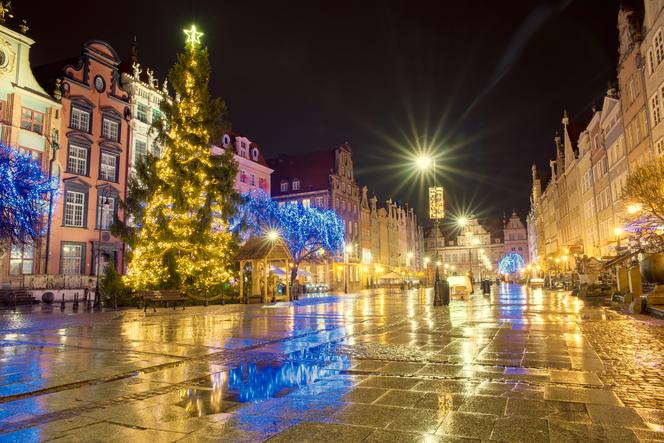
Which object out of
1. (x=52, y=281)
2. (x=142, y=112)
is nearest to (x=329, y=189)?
(x=142, y=112)

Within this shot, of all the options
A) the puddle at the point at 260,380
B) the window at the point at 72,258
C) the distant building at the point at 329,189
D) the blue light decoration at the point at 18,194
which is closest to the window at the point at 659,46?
the puddle at the point at 260,380

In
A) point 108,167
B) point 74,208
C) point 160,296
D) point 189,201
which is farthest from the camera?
point 108,167

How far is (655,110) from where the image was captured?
2819 cm

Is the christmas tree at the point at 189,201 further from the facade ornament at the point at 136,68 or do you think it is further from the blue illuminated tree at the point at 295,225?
the facade ornament at the point at 136,68

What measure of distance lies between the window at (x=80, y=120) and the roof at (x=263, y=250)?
18.9 meters

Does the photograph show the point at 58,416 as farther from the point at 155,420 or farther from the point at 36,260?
the point at 36,260

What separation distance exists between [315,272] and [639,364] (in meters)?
60.8

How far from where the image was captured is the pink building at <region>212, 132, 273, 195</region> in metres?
54.0

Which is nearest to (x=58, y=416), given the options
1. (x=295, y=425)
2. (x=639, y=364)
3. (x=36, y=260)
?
(x=295, y=425)

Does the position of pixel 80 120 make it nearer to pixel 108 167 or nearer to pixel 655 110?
pixel 108 167

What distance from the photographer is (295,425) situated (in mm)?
4281

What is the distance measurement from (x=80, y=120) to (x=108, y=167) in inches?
168

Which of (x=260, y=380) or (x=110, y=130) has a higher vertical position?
(x=110, y=130)

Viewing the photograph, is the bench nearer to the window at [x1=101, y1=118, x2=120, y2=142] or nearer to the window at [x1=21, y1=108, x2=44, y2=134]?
the window at [x1=21, y1=108, x2=44, y2=134]
